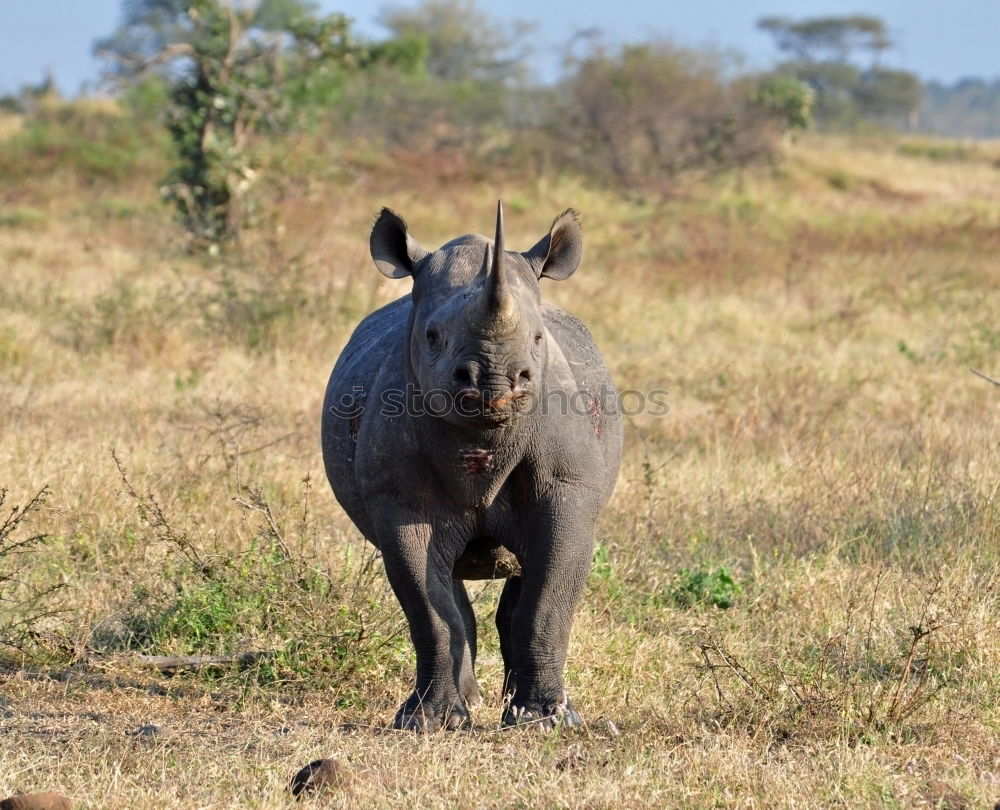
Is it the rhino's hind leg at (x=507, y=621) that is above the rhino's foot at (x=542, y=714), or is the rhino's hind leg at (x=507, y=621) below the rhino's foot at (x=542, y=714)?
above

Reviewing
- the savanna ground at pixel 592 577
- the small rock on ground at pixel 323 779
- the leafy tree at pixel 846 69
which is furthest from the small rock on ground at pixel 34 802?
the leafy tree at pixel 846 69

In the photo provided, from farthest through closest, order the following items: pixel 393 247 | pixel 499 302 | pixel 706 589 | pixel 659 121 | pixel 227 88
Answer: pixel 659 121
pixel 227 88
pixel 706 589
pixel 393 247
pixel 499 302

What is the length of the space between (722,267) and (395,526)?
39.2 feet

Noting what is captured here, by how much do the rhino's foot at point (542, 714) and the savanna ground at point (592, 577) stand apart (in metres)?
0.08

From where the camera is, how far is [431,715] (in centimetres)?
478

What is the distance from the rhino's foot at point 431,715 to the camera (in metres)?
4.75

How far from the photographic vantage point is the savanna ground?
4359 millimetres

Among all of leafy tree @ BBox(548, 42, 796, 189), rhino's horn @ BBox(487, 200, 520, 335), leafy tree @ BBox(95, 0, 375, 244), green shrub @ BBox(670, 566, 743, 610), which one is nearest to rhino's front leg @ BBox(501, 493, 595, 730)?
rhino's horn @ BBox(487, 200, 520, 335)

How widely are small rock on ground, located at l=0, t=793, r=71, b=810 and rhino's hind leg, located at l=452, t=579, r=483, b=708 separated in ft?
5.29

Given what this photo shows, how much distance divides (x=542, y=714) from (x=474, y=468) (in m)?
0.97

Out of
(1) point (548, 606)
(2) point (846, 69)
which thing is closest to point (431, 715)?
(1) point (548, 606)

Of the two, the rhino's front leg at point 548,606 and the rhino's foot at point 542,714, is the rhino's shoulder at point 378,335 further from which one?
the rhino's foot at point 542,714

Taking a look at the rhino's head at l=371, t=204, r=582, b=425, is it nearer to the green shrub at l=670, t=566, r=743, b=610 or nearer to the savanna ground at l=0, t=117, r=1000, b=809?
the savanna ground at l=0, t=117, r=1000, b=809

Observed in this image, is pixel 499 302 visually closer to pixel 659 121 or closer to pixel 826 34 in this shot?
pixel 659 121
